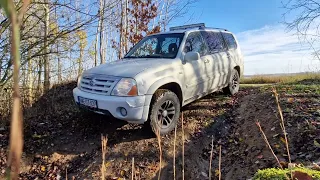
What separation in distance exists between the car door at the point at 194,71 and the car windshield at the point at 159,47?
227 millimetres

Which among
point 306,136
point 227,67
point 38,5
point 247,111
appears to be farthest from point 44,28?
point 306,136

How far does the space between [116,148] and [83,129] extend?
3.68ft

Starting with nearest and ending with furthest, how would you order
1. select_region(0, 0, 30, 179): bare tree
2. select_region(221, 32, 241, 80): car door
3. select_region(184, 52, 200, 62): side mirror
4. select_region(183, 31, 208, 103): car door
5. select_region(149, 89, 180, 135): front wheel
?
select_region(0, 0, 30, 179): bare tree → select_region(149, 89, 180, 135): front wheel → select_region(184, 52, 200, 62): side mirror → select_region(183, 31, 208, 103): car door → select_region(221, 32, 241, 80): car door

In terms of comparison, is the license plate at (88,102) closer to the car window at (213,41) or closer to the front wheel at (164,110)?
the front wheel at (164,110)

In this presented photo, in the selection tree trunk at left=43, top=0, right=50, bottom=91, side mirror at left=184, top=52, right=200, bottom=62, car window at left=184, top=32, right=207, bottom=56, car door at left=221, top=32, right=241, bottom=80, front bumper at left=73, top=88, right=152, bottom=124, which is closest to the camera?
front bumper at left=73, top=88, right=152, bottom=124

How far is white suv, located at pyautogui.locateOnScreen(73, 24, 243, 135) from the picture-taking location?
387 cm

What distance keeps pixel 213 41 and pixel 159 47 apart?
1.52 meters

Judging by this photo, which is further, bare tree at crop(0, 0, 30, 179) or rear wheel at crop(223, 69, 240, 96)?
rear wheel at crop(223, 69, 240, 96)

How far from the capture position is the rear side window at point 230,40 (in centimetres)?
679

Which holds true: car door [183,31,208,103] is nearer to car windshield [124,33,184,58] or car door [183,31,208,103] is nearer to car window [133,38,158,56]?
car windshield [124,33,184,58]

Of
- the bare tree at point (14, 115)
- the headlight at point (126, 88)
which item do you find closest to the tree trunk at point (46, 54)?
the headlight at point (126, 88)

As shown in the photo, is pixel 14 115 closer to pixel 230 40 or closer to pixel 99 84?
pixel 99 84

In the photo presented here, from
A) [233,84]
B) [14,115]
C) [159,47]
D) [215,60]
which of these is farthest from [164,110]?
[14,115]

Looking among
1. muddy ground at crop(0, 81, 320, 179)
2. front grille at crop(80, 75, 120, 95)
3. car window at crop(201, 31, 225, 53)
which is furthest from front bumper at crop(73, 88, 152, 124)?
car window at crop(201, 31, 225, 53)
